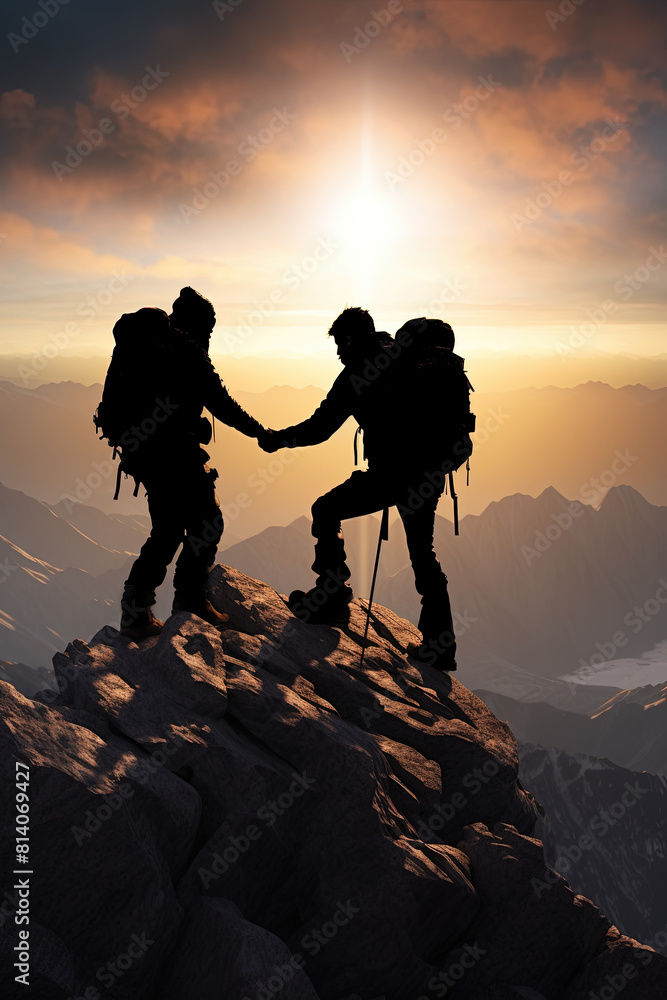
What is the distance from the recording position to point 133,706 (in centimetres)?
883

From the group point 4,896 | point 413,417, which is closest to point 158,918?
point 4,896

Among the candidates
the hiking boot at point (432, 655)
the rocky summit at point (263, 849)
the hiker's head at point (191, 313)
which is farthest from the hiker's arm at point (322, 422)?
the hiking boot at point (432, 655)

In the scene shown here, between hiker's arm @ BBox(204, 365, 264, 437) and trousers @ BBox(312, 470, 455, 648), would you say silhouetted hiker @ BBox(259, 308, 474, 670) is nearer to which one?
trousers @ BBox(312, 470, 455, 648)

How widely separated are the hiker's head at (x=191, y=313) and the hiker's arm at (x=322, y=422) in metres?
2.46

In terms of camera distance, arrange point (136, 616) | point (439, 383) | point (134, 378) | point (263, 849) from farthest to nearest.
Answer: point (439, 383), point (136, 616), point (134, 378), point (263, 849)

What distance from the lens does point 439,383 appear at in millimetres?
11820

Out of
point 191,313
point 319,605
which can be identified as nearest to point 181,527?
point 319,605

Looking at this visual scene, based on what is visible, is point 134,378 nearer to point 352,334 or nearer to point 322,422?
point 322,422

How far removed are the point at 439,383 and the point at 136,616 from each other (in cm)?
700

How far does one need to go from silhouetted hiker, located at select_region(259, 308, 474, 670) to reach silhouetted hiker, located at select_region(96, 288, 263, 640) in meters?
1.81

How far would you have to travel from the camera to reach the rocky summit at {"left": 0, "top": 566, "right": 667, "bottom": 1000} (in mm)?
6652

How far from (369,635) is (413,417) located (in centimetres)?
494

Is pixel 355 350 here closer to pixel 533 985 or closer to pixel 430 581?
pixel 430 581

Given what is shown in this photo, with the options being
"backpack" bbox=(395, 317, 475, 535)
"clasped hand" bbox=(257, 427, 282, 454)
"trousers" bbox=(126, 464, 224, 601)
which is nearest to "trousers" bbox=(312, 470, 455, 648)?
"backpack" bbox=(395, 317, 475, 535)
